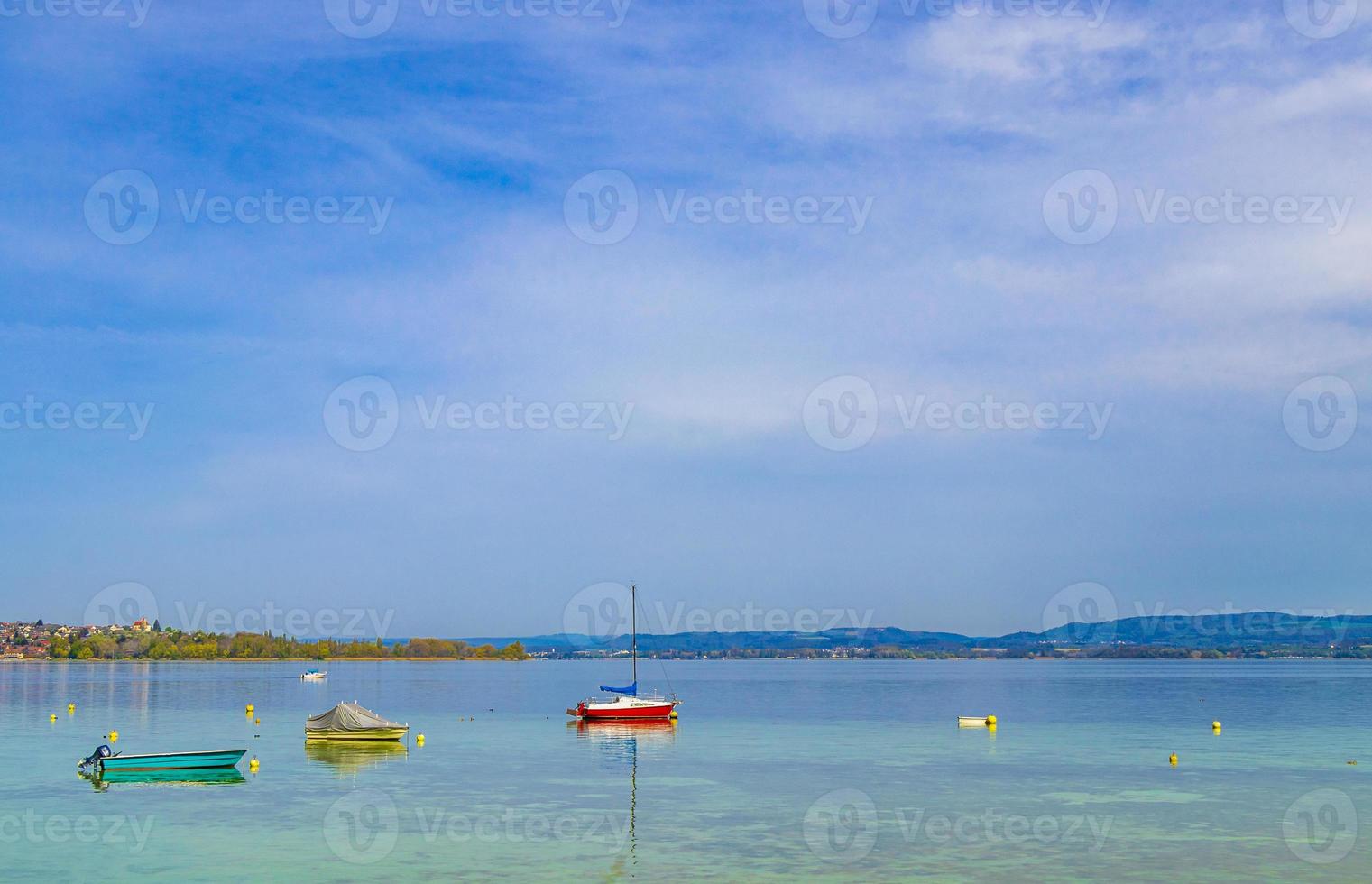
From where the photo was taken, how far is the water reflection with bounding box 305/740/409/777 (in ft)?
154

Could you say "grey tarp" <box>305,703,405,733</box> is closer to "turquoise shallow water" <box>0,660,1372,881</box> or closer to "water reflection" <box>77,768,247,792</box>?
"turquoise shallow water" <box>0,660,1372,881</box>

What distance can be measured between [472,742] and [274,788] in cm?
1879

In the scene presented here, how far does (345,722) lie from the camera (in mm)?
55000

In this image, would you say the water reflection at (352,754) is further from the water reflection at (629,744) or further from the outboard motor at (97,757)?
the water reflection at (629,744)

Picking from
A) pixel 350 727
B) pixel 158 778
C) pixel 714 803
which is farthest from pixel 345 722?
pixel 714 803

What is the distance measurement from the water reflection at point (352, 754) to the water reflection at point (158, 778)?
425 cm

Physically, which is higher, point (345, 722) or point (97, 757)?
point (97, 757)

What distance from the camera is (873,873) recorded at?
2597 cm

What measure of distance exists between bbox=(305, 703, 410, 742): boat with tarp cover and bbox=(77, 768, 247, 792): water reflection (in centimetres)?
1179

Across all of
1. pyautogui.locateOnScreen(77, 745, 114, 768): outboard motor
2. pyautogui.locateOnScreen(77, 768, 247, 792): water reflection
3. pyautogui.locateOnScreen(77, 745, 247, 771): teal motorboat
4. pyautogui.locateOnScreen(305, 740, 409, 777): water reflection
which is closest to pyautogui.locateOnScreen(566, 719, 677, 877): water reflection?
pyautogui.locateOnScreen(305, 740, 409, 777): water reflection

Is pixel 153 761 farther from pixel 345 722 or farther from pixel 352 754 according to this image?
pixel 345 722

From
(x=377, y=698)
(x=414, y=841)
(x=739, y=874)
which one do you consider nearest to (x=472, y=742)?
(x=414, y=841)

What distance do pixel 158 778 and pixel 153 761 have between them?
637 mm

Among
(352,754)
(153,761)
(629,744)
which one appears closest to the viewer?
(153,761)
